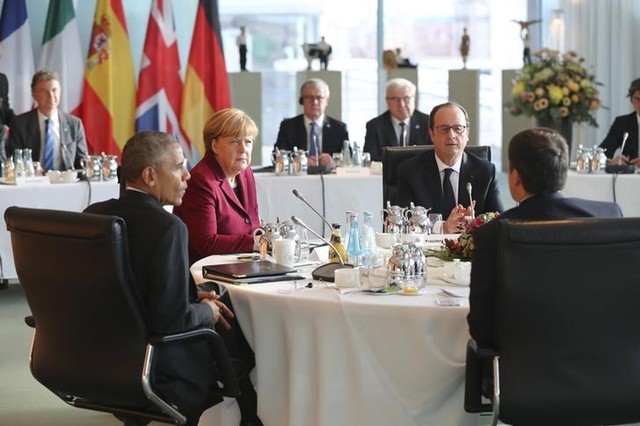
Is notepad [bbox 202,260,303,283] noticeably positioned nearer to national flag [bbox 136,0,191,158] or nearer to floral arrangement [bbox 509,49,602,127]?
floral arrangement [bbox 509,49,602,127]

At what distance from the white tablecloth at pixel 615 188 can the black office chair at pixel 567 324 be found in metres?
4.03

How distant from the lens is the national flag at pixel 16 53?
29.6ft

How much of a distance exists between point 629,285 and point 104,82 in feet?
23.2

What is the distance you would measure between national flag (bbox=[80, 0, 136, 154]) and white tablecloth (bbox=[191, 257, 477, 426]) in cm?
607

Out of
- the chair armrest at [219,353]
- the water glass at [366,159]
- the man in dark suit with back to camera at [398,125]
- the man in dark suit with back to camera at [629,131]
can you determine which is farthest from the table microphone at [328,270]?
the man in dark suit with back to camera at [629,131]

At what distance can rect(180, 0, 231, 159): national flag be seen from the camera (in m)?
9.43

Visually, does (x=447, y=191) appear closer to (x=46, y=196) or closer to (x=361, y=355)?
(x=361, y=355)

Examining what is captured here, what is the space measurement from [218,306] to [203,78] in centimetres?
626

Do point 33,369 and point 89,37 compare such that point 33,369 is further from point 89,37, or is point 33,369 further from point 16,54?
point 89,37

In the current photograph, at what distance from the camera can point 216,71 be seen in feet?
31.1

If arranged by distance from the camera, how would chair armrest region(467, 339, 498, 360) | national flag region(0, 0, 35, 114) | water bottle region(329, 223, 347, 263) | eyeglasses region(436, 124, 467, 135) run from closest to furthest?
chair armrest region(467, 339, 498, 360), water bottle region(329, 223, 347, 263), eyeglasses region(436, 124, 467, 135), national flag region(0, 0, 35, 114)

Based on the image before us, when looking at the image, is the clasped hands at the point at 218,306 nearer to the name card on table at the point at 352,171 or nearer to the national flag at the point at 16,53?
the name card on table at the point at 352,171

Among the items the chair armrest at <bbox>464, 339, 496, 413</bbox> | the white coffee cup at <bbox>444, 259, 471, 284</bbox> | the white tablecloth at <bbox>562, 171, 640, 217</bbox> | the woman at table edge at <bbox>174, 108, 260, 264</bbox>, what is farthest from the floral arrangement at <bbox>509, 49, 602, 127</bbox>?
the chair armrest at <bbox>464, 339, 496, 413</bbox>

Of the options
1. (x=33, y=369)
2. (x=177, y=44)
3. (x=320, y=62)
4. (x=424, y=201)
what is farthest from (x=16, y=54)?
(x=33, y=369)
